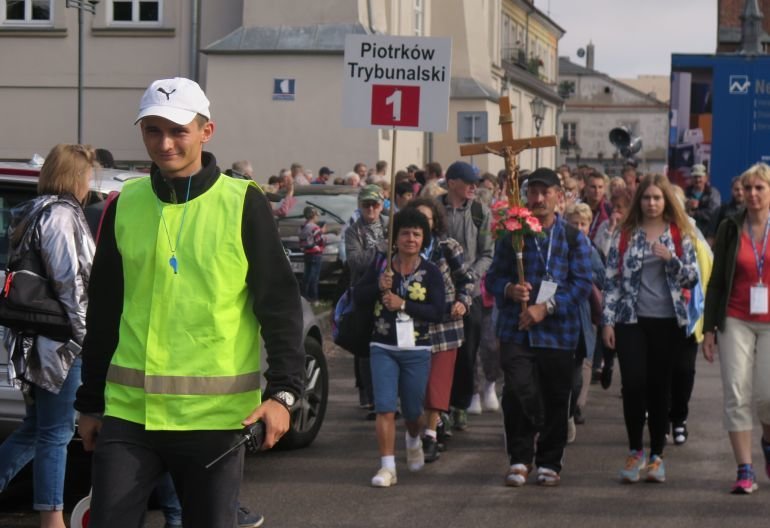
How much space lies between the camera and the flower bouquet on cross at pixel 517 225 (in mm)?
8688

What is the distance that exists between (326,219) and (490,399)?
30.6ft

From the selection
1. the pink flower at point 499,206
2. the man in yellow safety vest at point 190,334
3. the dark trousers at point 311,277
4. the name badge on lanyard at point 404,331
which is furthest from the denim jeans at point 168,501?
the dark trousers at point 311,277

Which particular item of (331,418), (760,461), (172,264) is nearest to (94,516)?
(172,264)

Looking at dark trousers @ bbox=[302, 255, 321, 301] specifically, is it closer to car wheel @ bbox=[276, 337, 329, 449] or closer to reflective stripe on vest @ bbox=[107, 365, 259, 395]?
car wheel @ bbox=[276, 337, 329, 449]

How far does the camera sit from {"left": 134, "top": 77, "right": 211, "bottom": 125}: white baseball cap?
14.4 ft

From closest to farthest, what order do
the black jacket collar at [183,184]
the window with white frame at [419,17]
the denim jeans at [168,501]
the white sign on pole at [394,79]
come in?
the black jacket collar at [183,184] → the denim jeans at [168,501] → the white sign on pole at [394,79] → the window with white frame at [419,17]

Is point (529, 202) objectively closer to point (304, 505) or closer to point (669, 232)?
point (669, 232)

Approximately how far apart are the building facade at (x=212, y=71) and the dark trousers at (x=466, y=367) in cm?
1927

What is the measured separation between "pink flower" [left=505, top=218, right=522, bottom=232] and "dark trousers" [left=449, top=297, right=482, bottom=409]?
1.76m

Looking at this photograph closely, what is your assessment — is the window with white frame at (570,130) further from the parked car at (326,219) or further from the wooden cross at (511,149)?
the wooden cross at (511,149)

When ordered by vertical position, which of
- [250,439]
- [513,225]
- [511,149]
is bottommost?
[250,439]

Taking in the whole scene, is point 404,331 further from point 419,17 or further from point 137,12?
point 419,17

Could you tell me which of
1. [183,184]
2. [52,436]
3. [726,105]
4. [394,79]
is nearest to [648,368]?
[394,79]

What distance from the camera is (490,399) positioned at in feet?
39.3
